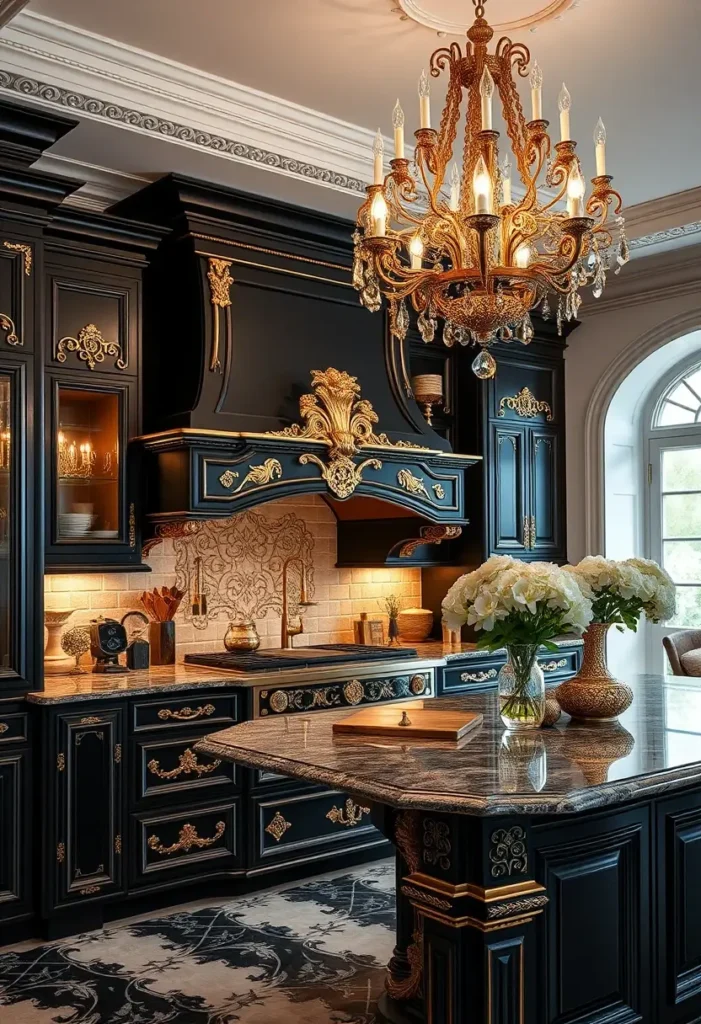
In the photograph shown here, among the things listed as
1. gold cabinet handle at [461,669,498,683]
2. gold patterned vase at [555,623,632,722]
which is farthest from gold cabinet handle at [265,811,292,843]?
gold patterned vase at [555,623,632,722]

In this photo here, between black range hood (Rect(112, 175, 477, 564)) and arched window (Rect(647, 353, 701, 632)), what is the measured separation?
1.90 metres

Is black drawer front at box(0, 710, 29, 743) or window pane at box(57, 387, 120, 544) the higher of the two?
window pane at box(57, 387, 120, 544)

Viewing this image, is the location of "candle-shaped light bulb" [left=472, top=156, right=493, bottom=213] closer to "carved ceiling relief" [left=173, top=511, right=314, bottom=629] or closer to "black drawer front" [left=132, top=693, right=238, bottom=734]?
"black drawer front" [left=132, top=693, right=238, bottom=734]

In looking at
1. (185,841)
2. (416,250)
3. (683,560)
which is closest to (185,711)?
(185,841)

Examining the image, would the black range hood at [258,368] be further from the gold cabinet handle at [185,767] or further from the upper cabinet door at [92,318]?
the gold cabinet handle at [185,767]

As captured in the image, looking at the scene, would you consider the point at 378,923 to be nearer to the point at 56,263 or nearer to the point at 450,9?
the point at 56,263

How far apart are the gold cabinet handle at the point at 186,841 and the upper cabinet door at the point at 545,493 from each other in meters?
2.76

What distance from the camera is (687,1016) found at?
109 inches

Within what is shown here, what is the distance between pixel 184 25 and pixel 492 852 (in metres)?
2.94

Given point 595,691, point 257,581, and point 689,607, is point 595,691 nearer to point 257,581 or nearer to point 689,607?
point 257,581

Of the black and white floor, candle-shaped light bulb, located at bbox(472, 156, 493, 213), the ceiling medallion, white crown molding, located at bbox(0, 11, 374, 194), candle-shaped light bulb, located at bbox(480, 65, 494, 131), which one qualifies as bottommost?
the black and white floor

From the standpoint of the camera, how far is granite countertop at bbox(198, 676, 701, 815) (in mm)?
2121

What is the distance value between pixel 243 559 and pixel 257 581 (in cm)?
15

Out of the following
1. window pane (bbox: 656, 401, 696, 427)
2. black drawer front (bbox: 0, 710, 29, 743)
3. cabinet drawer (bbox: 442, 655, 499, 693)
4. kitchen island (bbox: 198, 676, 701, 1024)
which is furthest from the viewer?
window pane (bbox: 656, 401, 696, 427)
